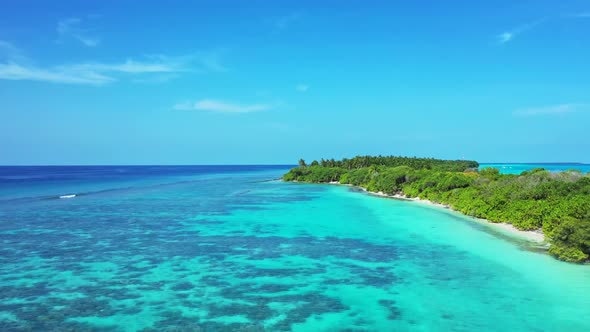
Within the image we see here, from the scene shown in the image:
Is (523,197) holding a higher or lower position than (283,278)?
higher

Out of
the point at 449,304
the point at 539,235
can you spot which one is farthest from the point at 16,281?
the point at 539,235

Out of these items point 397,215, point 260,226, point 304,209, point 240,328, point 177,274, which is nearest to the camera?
point 240,328

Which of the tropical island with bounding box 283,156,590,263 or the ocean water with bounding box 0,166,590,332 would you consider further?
the tropical island with bounding box 283,156,590,263

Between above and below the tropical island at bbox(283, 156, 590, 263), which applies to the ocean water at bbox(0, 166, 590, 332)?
below

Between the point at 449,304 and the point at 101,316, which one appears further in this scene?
the point at 449,304

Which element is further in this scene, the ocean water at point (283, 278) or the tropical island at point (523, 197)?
the tropical island at point (523, 197)

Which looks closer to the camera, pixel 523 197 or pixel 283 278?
pixel 283 278

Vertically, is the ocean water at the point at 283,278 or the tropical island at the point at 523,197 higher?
the tropical island at the point at 523,197

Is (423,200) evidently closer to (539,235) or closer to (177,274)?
(539,235)
